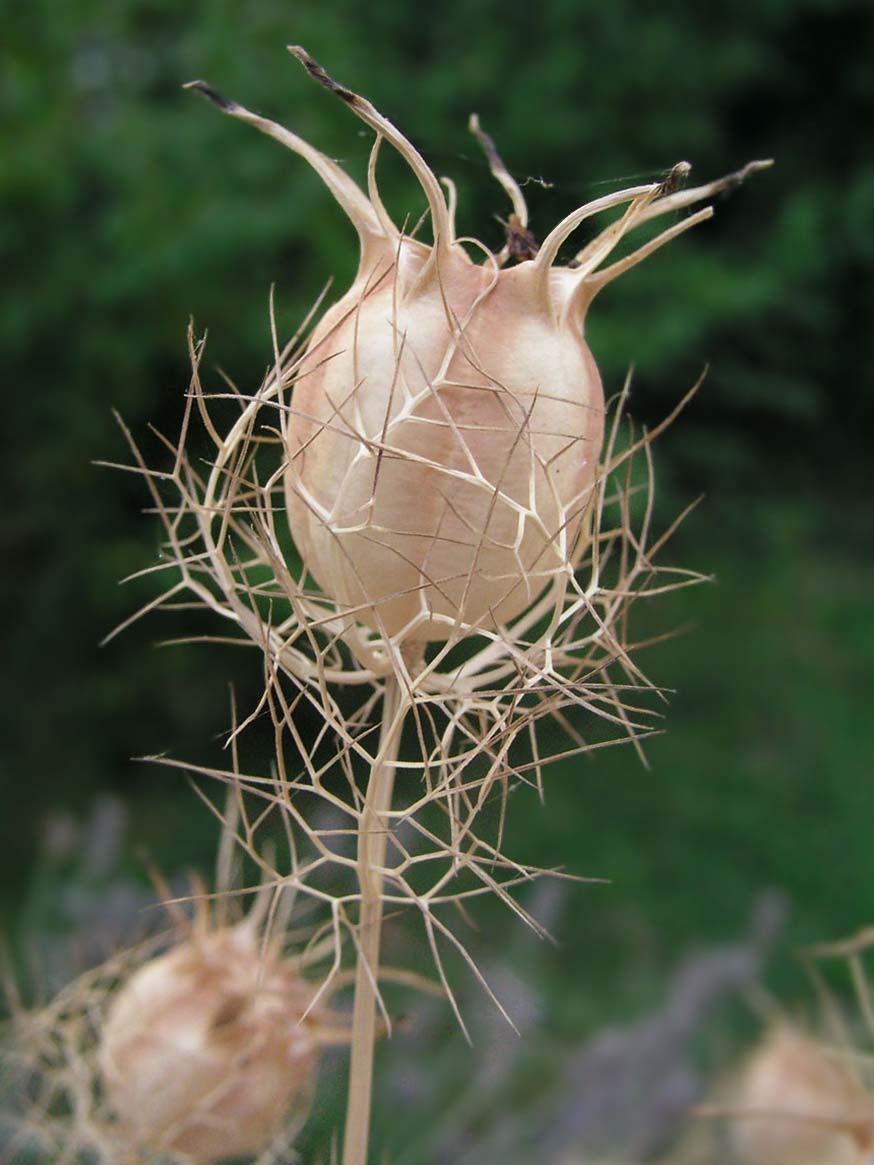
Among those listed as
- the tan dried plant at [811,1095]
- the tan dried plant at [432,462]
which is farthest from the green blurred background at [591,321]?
the tan dried plant at [432,462]

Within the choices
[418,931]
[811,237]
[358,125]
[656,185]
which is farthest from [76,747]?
[656,185]

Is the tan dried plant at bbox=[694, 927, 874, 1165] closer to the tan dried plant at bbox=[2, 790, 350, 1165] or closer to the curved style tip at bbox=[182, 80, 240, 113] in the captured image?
the tan dried plant at bbox=[2, 790, 350, 1165]

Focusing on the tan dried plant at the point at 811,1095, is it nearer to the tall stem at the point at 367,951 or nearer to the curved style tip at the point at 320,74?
the tall stem at the point at 367,951

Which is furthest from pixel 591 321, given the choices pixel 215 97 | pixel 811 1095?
pixel 215 97

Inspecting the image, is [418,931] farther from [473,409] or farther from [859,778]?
[859,778]

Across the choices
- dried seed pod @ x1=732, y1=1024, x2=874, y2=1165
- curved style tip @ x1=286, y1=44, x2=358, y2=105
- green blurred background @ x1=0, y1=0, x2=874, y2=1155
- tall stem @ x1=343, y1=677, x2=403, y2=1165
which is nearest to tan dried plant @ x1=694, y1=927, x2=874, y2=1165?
dried seed pod @ x1=732, y1=1024, x2=874, y2=1165
